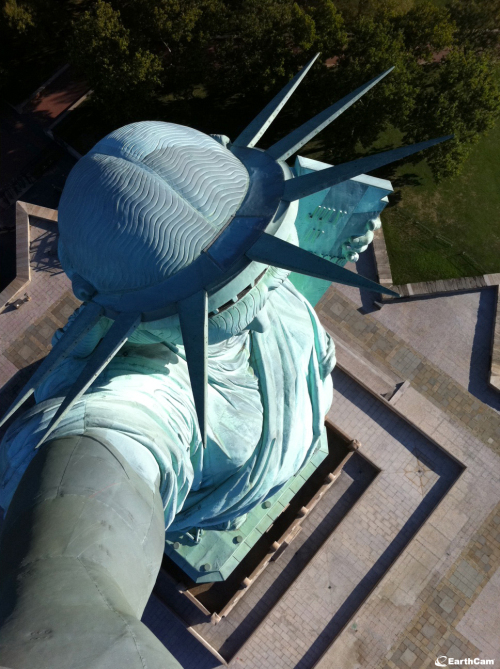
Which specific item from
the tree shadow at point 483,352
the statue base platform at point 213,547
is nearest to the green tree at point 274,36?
the tree shadow at point 483,352

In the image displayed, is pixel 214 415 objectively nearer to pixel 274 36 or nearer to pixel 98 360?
pixel 98 360

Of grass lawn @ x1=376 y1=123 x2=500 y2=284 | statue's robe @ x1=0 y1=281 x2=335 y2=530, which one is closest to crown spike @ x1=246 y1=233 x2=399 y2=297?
statue's robe @ x1=0 y1=281 x2=335 y2=530

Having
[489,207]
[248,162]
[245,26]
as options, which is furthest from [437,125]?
[248,162]

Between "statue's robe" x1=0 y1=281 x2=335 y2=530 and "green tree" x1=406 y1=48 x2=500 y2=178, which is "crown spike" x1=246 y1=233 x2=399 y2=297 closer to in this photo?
"statue's robe" x1=0 y1=281 x2=335 y2=530

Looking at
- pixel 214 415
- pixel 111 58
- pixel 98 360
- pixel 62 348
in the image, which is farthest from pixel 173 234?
pixel 111 58

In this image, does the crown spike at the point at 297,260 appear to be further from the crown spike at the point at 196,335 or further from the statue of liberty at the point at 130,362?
the crown spike at the point at 196,335

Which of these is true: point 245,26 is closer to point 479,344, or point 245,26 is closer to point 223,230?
point 479,344
